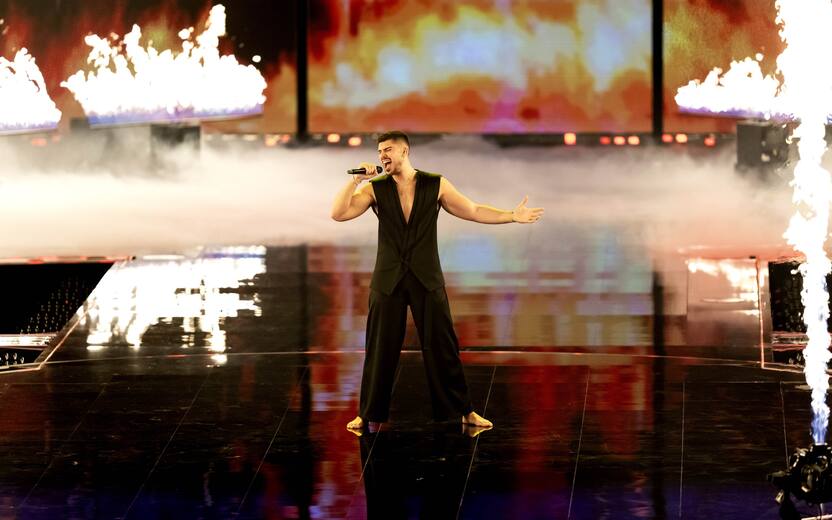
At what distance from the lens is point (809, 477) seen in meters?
6.39

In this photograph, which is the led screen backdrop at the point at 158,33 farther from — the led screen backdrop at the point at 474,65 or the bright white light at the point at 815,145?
the bright white light at the point at 815,145

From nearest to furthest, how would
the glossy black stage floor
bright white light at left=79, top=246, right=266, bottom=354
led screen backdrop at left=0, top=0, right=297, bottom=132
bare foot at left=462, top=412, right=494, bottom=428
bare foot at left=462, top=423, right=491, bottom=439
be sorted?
1. the glossy black stage floor
2. bare foot at left=462, top=423, right=491, bottom=439
3. bare foot at left=462, top=412, right=494, bottom=428
4. bright white light at left=79, top=246, right=266, bottom=354
5. led screen backdrop at left=0, top=0, right=297, bottom=132

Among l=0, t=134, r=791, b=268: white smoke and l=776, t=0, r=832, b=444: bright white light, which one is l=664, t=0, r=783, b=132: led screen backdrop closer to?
l=0, t=134, r=791, b=268: white smoke

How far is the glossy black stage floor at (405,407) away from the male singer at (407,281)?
0.16m

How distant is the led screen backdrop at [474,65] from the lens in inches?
720

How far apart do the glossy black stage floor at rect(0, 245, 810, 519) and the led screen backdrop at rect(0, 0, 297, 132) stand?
258 inches

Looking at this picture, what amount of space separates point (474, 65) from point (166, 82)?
3.09 metres

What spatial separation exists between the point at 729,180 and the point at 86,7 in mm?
6620

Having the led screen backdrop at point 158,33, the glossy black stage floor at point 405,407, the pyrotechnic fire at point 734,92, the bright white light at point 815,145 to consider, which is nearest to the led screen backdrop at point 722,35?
the pyrotechnic fire at point 734,92

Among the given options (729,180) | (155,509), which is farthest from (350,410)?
(729,180)

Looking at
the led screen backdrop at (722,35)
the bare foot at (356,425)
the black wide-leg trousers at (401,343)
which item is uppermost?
the led screen backdrop at (722,35)

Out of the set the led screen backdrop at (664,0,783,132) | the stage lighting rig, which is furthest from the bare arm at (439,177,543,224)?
the led screen backdrop at (664,0,783,132)

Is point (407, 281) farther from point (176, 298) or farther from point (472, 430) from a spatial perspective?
point (176, 298)

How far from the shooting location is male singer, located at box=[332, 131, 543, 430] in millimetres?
8031
